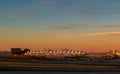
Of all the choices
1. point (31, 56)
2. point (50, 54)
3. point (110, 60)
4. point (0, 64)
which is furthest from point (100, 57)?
point (0, 64)

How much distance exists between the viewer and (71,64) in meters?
9.36

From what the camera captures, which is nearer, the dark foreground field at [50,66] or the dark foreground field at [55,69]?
the dark foreground field at [55,69]

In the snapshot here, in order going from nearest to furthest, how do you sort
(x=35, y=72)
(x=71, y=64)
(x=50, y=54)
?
(x=35, y=72), (x=71, y=64), (x=50, y=54)

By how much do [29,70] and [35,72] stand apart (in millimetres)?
187

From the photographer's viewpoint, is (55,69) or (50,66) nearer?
(55,69)

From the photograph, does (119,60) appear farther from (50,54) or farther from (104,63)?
(50,54)

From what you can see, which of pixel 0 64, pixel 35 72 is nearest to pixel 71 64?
pixel 35 72

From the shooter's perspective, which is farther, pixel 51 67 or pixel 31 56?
pixel 31 56

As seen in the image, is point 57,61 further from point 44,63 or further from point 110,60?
point 110,60

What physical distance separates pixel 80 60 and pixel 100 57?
2.23ft

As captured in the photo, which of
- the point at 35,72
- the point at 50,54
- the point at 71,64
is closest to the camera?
the point at 35,72

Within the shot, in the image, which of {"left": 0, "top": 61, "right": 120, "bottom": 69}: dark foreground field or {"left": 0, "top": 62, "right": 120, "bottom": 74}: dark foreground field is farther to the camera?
{"left": 0, "top": 61, "right": 120, "bottom": 69}: dark foreground field

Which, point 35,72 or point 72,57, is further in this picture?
point 72,57

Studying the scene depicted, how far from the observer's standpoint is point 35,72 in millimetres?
8594
